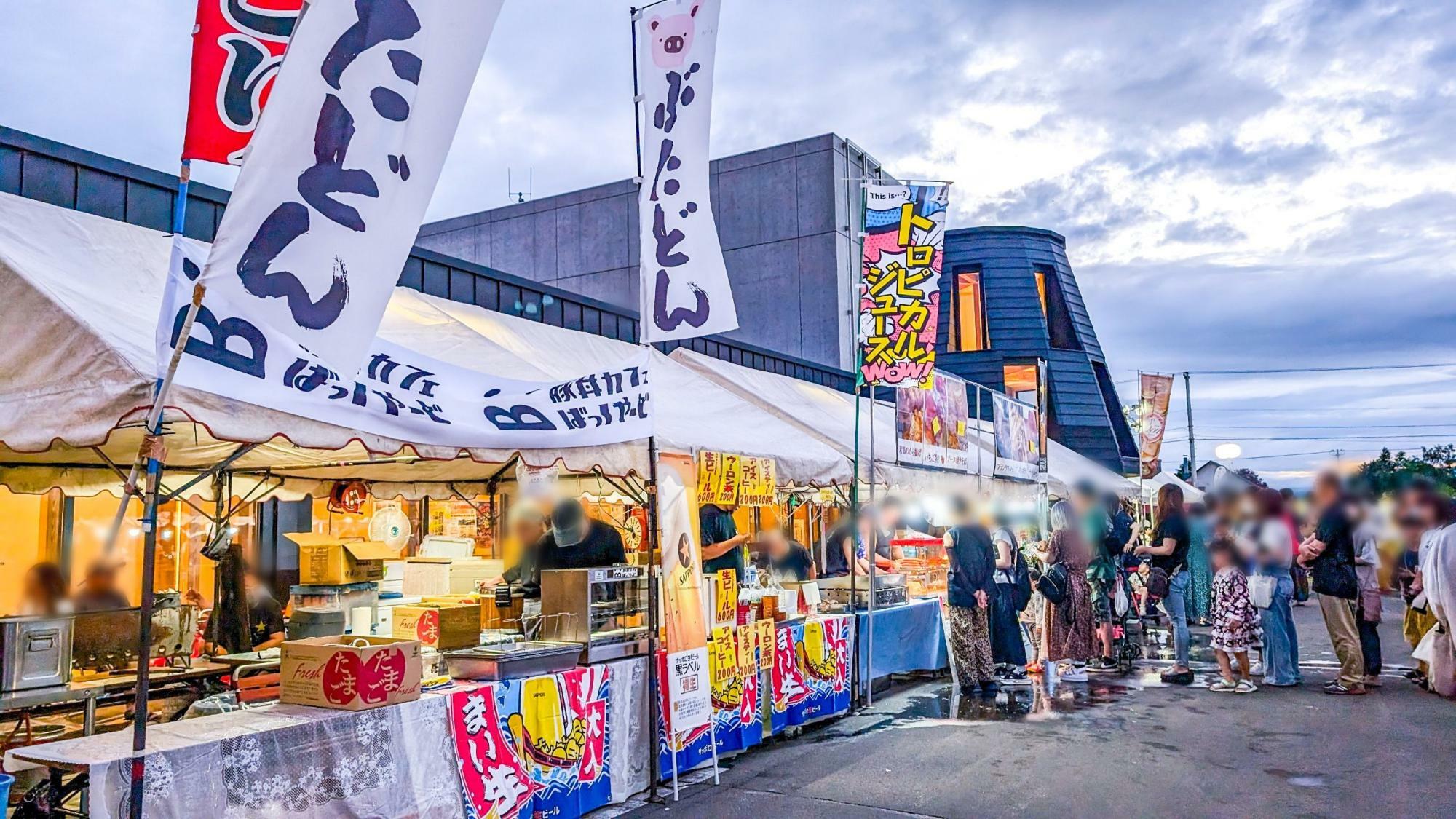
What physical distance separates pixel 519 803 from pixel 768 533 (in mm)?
6763

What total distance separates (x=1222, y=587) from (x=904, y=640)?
3.06 meters

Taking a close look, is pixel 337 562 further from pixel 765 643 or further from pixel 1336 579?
pixel 1336 579

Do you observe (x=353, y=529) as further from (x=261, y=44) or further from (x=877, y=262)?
(x=261, y=44)

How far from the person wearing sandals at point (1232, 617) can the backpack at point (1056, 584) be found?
1.36 metres

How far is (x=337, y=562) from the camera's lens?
336 inches

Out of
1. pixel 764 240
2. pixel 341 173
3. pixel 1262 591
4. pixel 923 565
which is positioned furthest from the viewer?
pixel 764 240

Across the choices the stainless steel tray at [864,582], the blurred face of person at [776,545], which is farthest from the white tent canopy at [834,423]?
the blurred face of person at [776,545]

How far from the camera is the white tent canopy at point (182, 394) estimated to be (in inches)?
158

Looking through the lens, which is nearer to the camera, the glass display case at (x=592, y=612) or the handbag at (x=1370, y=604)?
the glass display case at (x=592, y=612)

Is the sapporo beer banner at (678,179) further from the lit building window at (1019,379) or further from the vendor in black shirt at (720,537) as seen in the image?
the lit building window at (1019,379)

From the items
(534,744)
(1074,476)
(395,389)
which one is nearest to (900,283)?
(534,744)

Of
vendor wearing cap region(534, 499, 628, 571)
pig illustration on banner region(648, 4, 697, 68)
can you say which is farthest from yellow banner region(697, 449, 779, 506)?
pig illustration on banner region(648, 4, 697, 68)

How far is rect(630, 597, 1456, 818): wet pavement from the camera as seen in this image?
19.8ft

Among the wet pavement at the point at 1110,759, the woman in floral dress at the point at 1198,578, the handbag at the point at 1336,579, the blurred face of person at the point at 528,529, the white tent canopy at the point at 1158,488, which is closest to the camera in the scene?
the wet pavement at the point at 1110,759
